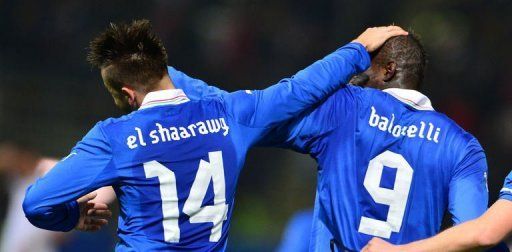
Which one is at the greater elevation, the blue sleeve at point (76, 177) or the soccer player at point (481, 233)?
the blue sleeve at point (76, 177)

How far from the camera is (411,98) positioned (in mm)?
2900

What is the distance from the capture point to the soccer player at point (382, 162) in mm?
2822

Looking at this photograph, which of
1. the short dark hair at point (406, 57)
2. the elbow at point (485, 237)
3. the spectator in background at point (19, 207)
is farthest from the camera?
the spectator in background at point (19, 207)

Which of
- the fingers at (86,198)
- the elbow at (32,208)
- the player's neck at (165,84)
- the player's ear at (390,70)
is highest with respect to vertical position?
the player's neck at (165,84)

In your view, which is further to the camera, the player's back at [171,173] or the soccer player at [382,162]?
the soccer player at [382,162]

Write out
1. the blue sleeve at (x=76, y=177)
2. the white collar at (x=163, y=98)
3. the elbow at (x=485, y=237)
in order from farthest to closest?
the white collar at (x=163, y=98) → the blue sleeve at (x=76, y=177) → the elbow at (x=485, y=237)

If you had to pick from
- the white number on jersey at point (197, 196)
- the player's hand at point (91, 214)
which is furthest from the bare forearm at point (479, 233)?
the player's hand at point (91, 214)

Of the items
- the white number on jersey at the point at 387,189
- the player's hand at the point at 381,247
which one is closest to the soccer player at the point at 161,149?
the white number on jersey at the point at 387,189

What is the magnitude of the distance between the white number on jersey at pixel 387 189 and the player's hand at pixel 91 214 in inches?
31.1

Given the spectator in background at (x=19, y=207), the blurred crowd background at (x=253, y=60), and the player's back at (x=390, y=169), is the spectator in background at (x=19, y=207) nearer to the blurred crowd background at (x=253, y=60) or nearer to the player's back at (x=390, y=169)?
Answer: the blurred crowd background at (x=253, y=60)

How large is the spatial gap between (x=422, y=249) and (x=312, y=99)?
0.71 metres

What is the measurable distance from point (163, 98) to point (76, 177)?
338 millimetres

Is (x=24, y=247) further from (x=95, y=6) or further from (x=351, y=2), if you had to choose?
(x=351, y=2)

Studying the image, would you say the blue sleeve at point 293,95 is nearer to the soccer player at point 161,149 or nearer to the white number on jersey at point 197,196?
the soccer player at point 161,149
